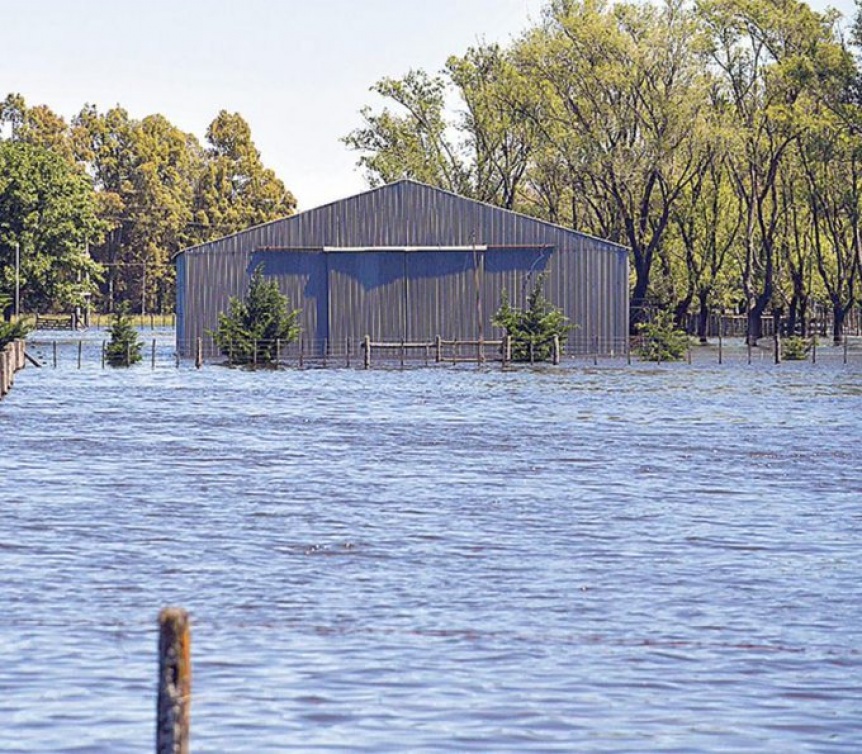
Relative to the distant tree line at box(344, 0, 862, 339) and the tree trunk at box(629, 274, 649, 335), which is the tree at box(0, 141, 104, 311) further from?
the tree trunk at box(629, 274, 649, 335)

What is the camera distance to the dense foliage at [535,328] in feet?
260

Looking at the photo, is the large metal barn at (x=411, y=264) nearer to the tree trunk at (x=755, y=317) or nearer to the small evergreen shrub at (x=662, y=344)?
the small evergreen shrub at (x=662, y=344)

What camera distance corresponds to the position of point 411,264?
3221 inches

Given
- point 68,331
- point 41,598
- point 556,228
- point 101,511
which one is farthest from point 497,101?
point 41,598

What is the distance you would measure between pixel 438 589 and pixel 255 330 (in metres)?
60.4

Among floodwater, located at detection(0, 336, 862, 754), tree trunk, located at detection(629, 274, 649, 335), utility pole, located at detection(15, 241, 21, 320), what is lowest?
floodwater, located at detection(0, 336, 862, 754)

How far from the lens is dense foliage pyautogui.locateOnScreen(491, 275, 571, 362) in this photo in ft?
260

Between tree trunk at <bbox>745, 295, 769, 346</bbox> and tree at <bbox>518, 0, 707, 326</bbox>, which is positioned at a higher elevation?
tree at <bbox>518, 0, 707, 326</bbox>

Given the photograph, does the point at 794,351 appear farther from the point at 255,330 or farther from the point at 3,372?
the point at 3,372

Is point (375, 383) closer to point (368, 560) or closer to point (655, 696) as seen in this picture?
point (368, 560)

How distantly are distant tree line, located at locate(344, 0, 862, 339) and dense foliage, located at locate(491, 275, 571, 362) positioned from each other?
17.6m

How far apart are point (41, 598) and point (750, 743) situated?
789cm

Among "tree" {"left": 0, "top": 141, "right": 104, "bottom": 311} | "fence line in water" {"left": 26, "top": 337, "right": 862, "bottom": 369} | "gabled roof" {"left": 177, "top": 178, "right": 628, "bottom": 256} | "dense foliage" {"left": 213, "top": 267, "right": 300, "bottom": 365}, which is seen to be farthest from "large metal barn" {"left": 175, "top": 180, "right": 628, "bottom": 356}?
"tree" {"left": 0, "top": 141, "right": 104, "bottom": 311}

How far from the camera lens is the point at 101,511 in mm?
25781
